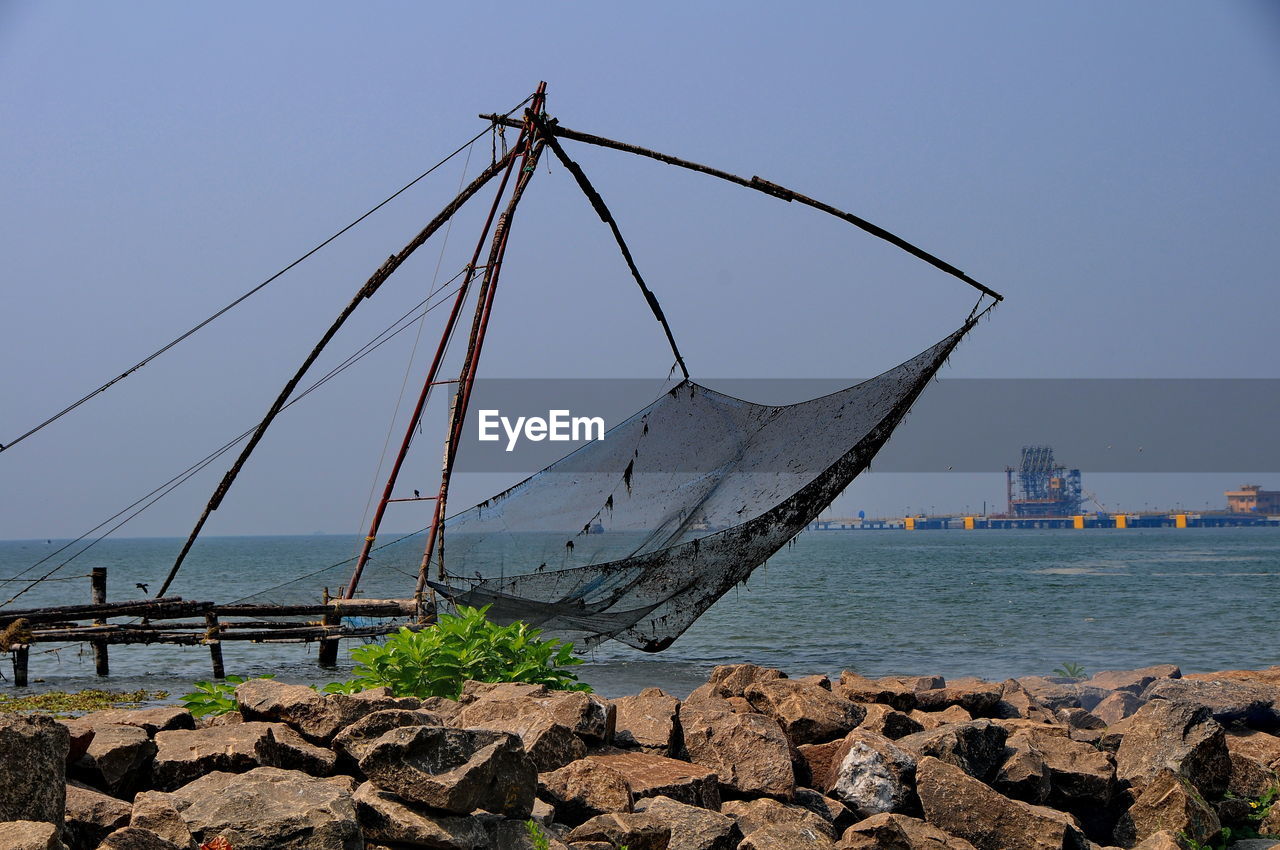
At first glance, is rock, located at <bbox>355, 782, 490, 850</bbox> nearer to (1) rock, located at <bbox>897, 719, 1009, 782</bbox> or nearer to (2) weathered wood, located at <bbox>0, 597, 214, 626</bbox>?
(1) rock, located at <bbox>897, 719, 1009, 782</bbox>

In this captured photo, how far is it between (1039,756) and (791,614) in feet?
72.1

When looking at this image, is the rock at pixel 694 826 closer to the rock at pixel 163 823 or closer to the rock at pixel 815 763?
the rock at pixel 815 763

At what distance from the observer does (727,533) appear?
10273 millimetres

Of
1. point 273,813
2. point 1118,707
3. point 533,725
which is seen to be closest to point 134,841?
point 273,813

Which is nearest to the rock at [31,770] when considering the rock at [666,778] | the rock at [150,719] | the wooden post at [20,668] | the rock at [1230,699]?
the rock at [150,719]

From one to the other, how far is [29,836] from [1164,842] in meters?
4.82

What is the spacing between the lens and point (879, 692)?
27.5ft

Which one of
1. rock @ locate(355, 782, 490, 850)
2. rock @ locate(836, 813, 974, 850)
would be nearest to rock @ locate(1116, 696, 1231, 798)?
rock @ locate(836, 813, 974, 850)

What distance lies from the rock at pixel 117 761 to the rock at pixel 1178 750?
5136 mm

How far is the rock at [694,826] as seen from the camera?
4.76 metres

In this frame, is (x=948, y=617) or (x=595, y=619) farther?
(x=948, y=617)

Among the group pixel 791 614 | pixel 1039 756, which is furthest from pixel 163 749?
pixel 791 614

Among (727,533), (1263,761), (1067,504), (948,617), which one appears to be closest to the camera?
(1263,761)

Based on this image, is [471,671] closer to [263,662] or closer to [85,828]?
[85,828]
